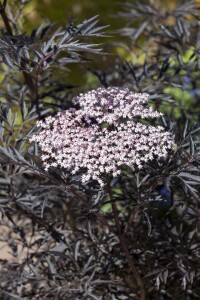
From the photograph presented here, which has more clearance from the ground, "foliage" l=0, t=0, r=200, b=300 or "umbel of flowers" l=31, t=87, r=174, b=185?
"umbel of flowers" l=31, t=87, r=174, b=185

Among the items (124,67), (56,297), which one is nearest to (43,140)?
(56,297)

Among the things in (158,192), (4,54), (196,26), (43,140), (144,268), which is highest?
(4,54)

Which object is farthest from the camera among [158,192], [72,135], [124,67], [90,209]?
[124,67]

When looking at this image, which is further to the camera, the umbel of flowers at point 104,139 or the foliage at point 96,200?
the foliage at point 96,200

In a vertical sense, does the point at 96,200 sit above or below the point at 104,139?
below

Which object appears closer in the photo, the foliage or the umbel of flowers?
the umbel of flowers

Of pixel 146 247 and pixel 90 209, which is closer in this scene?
pixel 90 209

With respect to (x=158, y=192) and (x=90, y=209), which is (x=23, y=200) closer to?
(x=90, y=209)

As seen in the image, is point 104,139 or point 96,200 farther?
point 96,200
